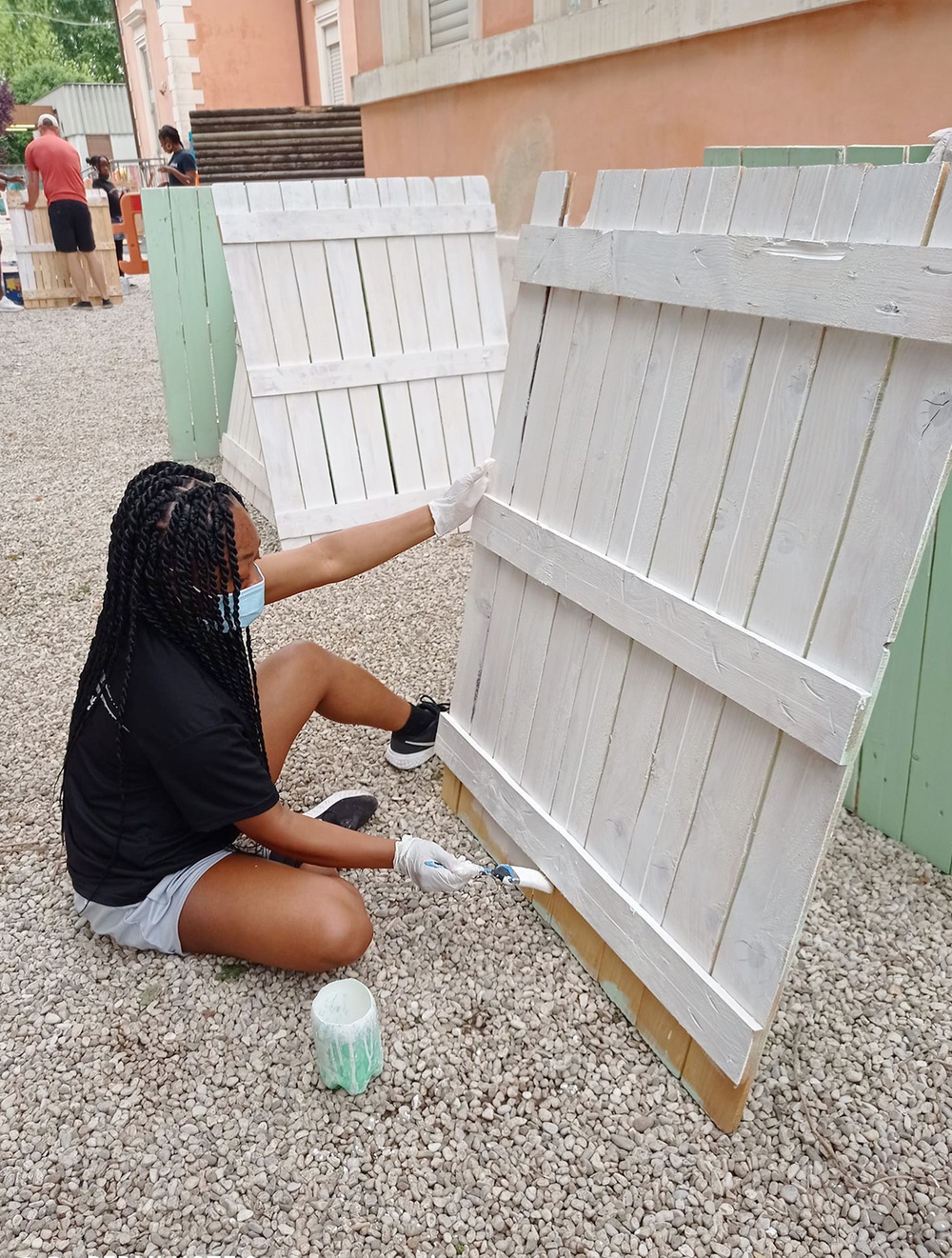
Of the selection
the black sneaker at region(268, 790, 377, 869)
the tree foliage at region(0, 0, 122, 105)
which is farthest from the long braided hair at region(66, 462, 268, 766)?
the tree foliage at region(0, 0, 122, 105)

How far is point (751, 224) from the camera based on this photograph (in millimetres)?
1659

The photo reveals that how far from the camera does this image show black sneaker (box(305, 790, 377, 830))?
2.72 meters

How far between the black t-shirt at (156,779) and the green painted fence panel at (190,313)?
4.30 metres

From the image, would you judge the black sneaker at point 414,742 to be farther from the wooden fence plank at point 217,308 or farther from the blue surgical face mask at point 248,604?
the wooden fence plank at point 217,308

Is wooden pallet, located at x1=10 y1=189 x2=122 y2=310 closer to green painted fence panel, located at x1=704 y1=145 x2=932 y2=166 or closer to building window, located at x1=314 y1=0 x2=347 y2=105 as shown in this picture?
building window, located at x1=314 y1=0 x2=347 y2=105

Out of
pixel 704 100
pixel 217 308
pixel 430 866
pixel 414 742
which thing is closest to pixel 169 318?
pixel 217 308

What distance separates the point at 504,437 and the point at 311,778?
1.33 m

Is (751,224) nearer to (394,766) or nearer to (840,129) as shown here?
(394,766)

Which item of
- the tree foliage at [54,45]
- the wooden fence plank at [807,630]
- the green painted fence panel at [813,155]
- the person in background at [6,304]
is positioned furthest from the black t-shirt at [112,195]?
the tree foliage at [54,45]

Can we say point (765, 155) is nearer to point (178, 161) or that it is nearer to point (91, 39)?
point (178, 161)

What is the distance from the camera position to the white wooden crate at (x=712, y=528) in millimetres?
1458

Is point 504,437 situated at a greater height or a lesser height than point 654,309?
lesser

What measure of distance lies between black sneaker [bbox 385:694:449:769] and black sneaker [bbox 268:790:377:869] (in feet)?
0.82

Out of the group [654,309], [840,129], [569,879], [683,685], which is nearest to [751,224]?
[654,309]
